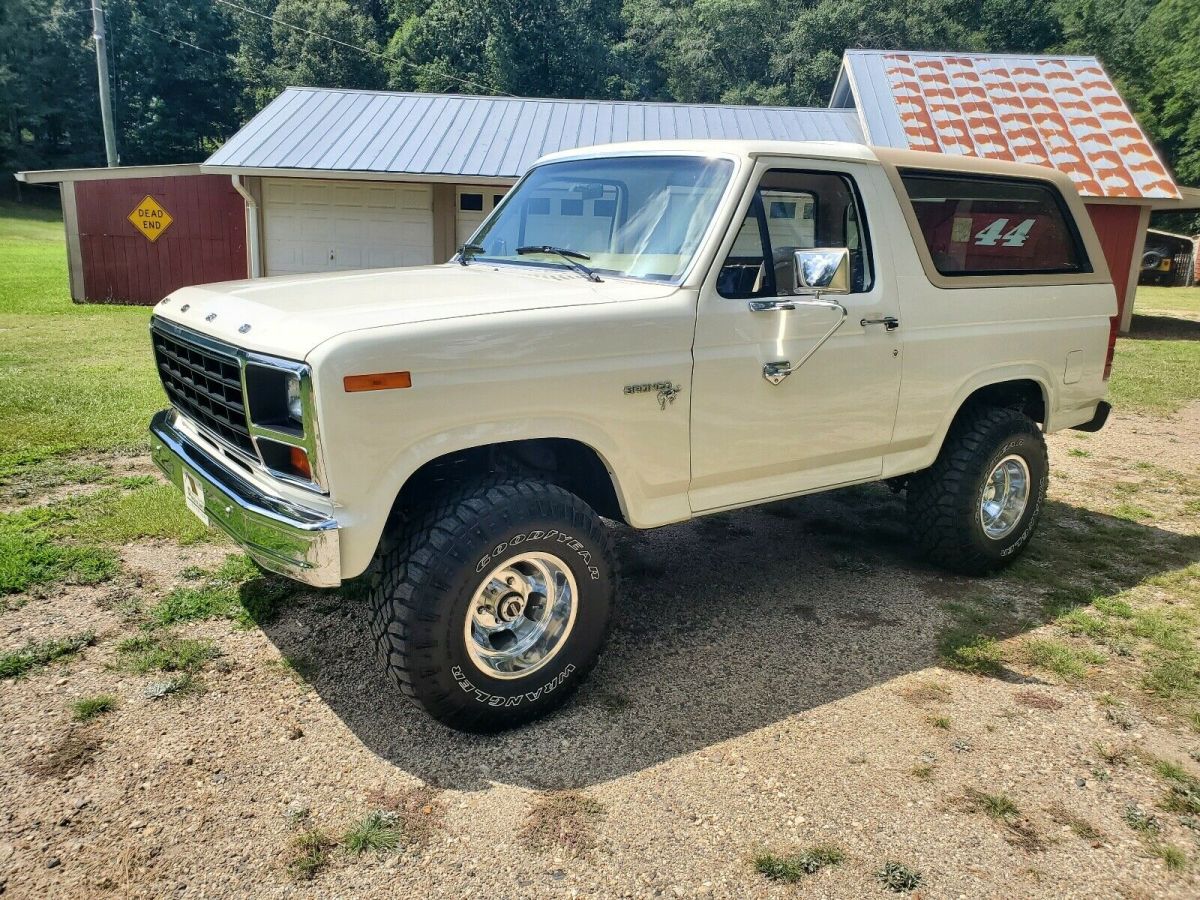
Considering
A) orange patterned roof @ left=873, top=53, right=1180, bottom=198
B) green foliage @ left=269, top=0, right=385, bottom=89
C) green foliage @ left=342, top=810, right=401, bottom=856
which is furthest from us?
green foliage @ left=269, top=0, right=385, bottom=89

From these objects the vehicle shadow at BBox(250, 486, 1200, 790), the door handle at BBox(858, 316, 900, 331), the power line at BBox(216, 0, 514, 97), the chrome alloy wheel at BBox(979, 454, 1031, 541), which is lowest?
the vehicle shadow at BBox(250, 486, 1200, 790)

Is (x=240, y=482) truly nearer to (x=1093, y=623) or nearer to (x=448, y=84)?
(x=1093, y=623)

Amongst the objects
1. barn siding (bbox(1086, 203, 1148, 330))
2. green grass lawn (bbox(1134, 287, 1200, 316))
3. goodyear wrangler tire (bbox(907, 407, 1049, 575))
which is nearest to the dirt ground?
goodyear wrangler tire (bbox(907, 407, 1049, 575))

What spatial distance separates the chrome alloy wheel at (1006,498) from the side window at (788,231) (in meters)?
1.66

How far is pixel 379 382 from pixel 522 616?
1116mm

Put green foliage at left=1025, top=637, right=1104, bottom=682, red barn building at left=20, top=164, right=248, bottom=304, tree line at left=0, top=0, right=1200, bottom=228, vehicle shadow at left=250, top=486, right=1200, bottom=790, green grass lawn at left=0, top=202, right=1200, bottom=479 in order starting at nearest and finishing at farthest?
vehicle shadow at left=250, top=486, right=1200, bottom=790 → green foliage at left=1025, top=637, right=1104, bottom=682 → green grass lawn at left=0, top=202, right=1200, bottom=479 → red barn building at left=20, top=164, right=248, bottom=304 → tree line at left=0, top=0, right=1200, bottom=228

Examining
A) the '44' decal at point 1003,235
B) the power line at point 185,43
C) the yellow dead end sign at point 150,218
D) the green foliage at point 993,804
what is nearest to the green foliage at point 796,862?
the green foliage at point 993,804

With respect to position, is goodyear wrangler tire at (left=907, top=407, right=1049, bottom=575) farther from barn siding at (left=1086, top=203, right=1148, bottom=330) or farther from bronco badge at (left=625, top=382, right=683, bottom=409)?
barn siding at (left=1086, top=203, right=1148, bottom=330)

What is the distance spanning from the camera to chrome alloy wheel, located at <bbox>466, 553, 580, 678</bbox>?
130 inches

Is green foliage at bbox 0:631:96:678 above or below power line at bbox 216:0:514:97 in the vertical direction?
below

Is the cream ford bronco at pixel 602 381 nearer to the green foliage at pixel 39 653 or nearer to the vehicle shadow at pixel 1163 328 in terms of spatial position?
the green foliage at pixel 39 653

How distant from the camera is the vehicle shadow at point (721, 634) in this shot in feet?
11.0

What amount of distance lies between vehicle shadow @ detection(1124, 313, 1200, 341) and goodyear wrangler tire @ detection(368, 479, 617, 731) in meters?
17.3

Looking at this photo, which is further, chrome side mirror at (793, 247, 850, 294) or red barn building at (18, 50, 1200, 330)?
red barn building at (18, 50, 1200, 330)
